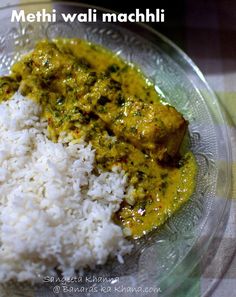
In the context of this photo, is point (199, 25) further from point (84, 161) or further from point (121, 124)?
point (84, 161)

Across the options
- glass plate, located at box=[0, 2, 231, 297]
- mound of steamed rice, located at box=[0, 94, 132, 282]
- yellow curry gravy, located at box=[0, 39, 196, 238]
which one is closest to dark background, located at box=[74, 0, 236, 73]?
glass plate, located at box=[0, 2, 231, 297]

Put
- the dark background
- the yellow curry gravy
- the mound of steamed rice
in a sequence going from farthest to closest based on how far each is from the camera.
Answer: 1. the dark background
2. the yellow curry gravy
3. the mound of steamed rice

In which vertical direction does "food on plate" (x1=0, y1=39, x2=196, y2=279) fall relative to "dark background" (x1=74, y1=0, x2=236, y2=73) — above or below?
below

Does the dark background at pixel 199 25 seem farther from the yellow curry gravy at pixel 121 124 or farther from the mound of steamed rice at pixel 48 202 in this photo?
the mound of steamed rice at pixel 48 202

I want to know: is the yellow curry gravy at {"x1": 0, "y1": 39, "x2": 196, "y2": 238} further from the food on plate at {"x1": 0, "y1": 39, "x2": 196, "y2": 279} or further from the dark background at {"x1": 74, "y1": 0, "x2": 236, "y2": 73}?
the dark background at {"x1": 74, "y1": 0, "x2": 236, "y2": 73}

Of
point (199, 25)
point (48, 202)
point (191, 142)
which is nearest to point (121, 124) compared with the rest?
point (191, 142)

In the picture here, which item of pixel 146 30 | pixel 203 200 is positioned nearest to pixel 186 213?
pixel 203 200
